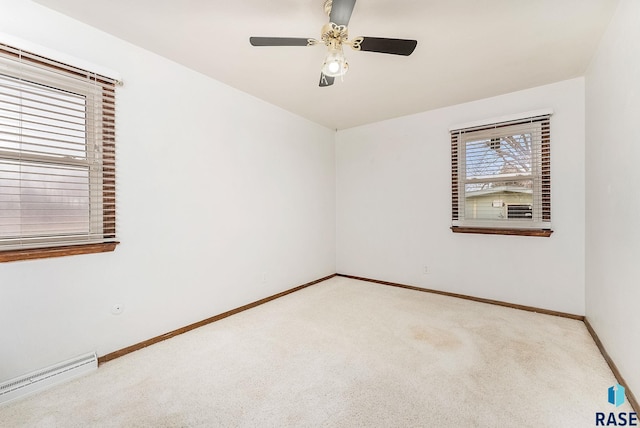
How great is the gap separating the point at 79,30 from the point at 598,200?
4.38m

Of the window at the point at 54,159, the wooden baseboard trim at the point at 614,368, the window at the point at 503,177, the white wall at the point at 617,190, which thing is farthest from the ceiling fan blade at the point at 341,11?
the wooden baseboard trim at the point at 614,368

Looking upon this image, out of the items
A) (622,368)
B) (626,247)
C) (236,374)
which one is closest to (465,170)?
(626,247)

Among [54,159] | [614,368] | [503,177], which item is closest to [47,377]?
[54,159]

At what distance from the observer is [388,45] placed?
1807 mm

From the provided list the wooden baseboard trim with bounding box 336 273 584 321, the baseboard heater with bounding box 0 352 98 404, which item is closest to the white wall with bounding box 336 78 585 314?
the wooden baseboard trim with bounding box 336 273 584 321

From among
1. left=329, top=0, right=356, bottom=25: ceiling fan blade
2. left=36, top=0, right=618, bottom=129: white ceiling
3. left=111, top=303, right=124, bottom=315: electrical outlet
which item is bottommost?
left=111, top=303, right=124, bottom=315: electrical outlet

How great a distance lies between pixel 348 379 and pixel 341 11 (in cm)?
231

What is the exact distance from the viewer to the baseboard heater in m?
1.73

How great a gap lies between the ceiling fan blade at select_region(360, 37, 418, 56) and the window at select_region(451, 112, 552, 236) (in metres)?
2.16

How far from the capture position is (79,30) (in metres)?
2.05

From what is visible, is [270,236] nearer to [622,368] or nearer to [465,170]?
[465,170]

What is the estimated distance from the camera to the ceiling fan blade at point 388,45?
1.73 metres

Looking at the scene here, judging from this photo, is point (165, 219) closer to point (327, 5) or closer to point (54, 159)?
point (54, 159)

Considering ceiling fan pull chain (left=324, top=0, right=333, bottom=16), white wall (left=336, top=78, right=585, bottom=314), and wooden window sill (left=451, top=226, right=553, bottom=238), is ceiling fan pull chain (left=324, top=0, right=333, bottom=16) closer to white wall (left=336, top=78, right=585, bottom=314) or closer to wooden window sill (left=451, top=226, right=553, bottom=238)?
white wall (left=336, top=78, right=585, bottom=314)
